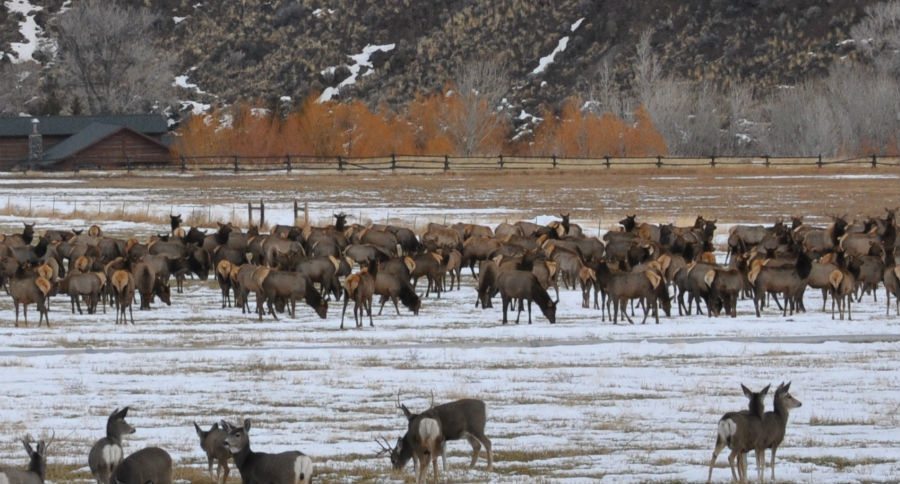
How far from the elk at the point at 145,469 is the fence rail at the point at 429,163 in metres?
74.7

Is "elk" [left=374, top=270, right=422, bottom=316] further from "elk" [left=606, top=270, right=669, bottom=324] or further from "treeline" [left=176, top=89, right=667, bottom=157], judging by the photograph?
"treeline" [left=176, top=89, right=667, bottom=157]

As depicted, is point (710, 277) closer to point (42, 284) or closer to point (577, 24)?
point (42, 284)

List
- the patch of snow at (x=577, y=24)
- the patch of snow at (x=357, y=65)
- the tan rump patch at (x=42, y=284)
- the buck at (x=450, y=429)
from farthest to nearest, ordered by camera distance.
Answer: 1. the patch of snow at (x=357, y=65)
2. the patch of snow at (x=577, y=24)
3. the tan rump patch at (x=42, y=284)
4. the buck at (x=450, y=429)

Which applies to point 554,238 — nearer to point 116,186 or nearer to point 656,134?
point 116,186

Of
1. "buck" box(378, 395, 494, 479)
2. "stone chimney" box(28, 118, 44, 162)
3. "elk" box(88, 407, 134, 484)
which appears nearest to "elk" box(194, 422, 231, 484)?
"elk" box(88, 407, 134, 484)

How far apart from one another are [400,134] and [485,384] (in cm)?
8993

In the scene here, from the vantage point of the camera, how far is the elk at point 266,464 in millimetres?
12250

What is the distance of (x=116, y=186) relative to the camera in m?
76.4

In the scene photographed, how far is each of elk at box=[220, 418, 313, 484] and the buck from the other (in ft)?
4.38

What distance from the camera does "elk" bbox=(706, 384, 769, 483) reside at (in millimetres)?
13430

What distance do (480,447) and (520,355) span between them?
8.54 meters

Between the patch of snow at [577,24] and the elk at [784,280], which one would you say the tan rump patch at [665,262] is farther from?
the patch of snow at [577,24]

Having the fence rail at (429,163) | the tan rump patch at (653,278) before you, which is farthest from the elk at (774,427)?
the fence rail at (429,163)

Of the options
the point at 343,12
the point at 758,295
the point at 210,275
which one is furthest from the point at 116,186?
the point at 343,12
